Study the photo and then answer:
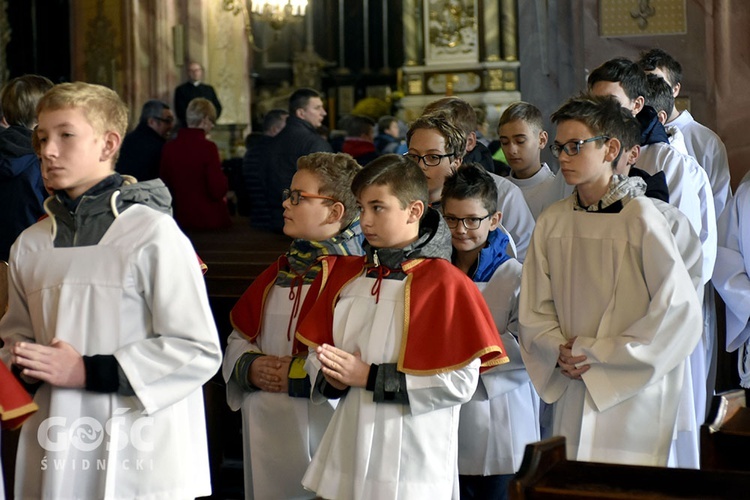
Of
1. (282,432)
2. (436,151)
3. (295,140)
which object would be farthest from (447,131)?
(295,140)

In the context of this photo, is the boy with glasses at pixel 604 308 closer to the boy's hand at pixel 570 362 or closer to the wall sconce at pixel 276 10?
the boy's hand at pixel 570 362

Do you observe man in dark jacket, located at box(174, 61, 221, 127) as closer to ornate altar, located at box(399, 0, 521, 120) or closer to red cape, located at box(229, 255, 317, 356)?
ornate altar, located at box(399, 0, 521, 120)

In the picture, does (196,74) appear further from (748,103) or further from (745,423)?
(745,423)

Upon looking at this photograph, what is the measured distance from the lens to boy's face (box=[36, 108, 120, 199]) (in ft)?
9.63

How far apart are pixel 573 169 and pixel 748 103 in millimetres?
3227

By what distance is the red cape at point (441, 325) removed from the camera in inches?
133

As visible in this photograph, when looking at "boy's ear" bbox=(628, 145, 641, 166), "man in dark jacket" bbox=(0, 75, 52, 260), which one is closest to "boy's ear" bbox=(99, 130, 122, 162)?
"boy's ear" bbox=(628, 145, 641, 166)

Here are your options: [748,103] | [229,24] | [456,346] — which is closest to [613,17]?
[748,103]

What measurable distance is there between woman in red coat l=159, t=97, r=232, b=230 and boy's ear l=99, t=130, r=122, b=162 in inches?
228

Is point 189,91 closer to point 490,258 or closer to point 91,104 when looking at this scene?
point 490,258

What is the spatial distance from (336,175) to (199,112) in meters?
5.15

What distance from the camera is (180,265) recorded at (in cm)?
294

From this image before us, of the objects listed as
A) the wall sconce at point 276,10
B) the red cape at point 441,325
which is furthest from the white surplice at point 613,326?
the wall sconce at point 276,10

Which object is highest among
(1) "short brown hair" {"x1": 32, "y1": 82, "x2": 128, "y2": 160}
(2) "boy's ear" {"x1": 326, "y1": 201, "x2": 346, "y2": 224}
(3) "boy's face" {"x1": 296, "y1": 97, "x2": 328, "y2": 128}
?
(3) "boy's face" {"x1": 296, "y1": 97, "x2": 328, "y2": 128}
